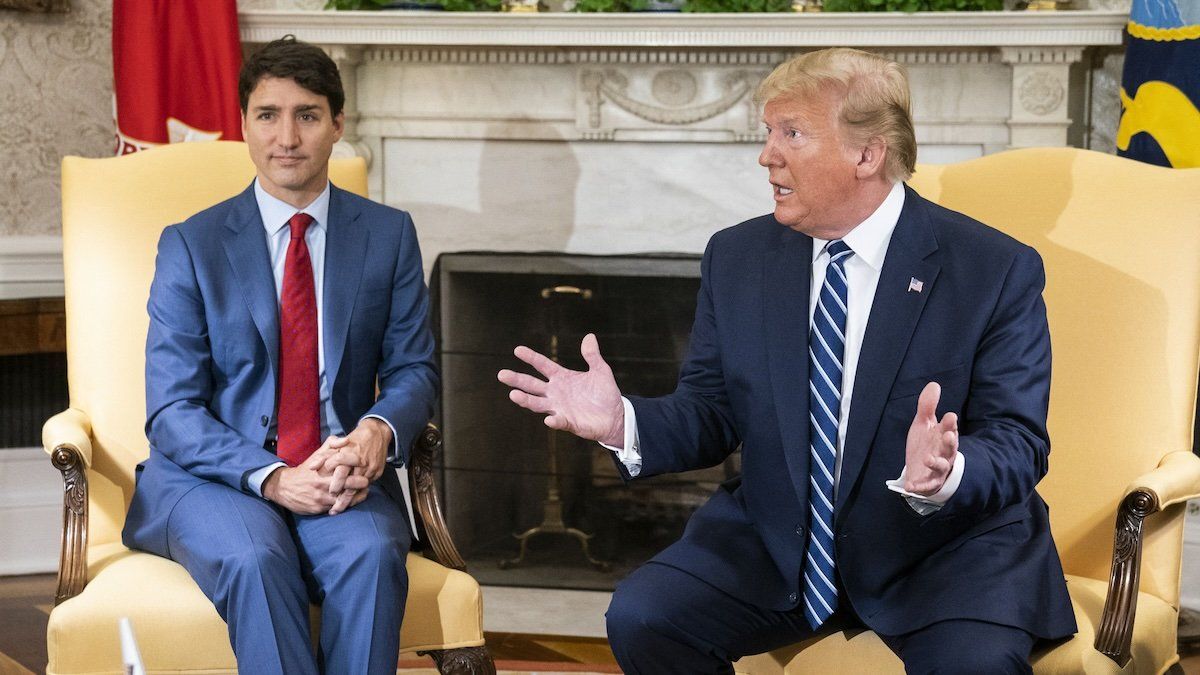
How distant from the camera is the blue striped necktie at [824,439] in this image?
2049 mm

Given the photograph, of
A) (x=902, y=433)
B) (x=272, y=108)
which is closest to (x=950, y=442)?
(x=902, y=433)

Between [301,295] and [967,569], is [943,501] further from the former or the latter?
[301,295]

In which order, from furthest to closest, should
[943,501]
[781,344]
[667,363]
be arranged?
1. [667,363]
2. [781,344]
3. [943,501]

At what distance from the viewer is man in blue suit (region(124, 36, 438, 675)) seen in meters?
2.13

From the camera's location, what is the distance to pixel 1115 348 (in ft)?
7.77

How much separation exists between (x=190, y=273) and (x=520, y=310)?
62.6 inches

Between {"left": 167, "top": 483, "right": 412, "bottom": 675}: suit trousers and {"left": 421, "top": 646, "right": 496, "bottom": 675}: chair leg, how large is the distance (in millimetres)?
127

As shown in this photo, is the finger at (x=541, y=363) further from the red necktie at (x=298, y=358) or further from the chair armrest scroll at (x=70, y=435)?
the chair armrest scroll at (x=70, y=435)

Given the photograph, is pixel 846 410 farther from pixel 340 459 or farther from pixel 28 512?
pixel 28 512

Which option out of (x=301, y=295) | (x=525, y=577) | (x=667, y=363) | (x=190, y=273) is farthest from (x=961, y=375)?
(x=525, y=577)

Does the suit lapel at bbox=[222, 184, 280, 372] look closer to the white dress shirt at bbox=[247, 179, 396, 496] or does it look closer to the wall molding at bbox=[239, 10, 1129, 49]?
the white dress shirt at bbox=[247, 179, 396, 496]

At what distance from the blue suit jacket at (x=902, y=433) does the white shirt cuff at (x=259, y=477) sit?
67 centimetres

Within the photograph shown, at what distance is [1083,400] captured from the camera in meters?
2.39

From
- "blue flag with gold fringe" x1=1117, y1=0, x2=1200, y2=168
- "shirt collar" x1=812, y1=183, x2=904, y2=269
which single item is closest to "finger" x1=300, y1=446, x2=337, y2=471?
"shirt collar" x1=812, y1=183, x2=904, y2=269
